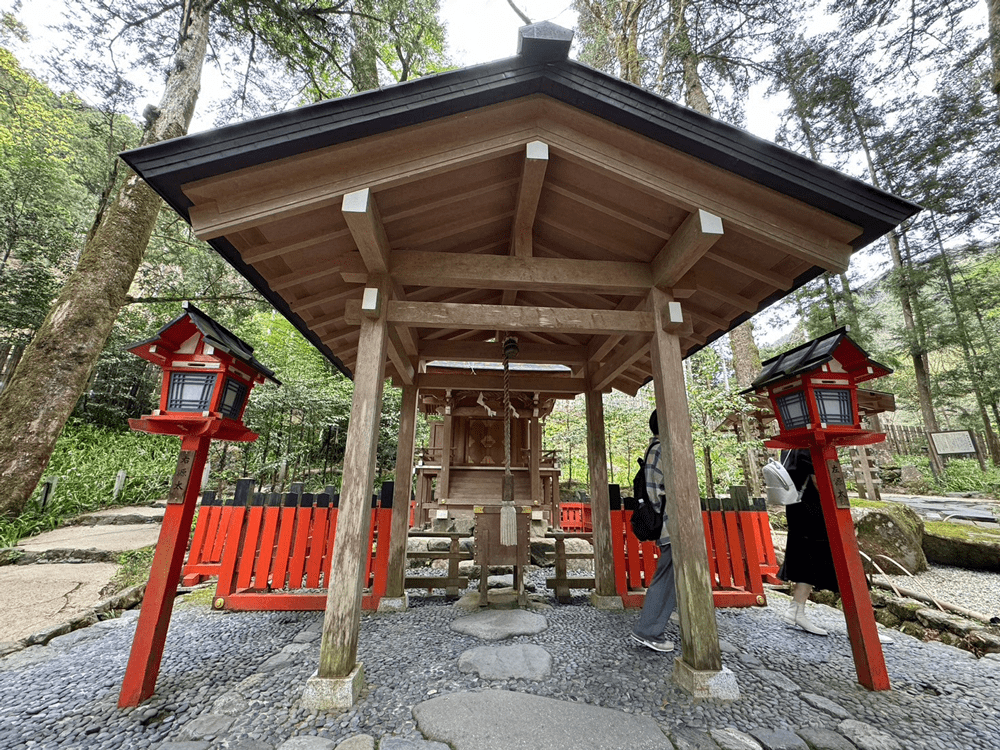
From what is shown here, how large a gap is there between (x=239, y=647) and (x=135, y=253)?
6.74m

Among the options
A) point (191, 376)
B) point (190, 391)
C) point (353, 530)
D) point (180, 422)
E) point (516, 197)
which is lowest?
point (353, 530)

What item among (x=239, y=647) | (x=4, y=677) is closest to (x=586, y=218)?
(x=239, y=647)

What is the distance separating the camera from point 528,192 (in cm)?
302

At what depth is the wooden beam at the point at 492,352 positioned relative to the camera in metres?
5.02

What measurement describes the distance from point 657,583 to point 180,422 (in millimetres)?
3976

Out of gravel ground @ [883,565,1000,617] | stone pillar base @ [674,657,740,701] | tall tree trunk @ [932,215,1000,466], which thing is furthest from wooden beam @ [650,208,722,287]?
tall tree trunk @ [932,215,1000,466]

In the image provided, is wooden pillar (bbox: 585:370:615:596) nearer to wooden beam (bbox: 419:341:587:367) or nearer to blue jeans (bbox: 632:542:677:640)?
wooden beam (bbox: 419:341:587:367)

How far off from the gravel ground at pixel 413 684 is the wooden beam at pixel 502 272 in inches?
120

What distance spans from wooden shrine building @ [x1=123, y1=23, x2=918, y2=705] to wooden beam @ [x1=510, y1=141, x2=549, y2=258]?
2 cm

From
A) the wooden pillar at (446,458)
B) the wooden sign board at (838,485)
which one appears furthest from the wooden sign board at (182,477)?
the wooden pillar at (446,458)

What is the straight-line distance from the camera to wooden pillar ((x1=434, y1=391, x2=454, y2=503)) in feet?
30.5

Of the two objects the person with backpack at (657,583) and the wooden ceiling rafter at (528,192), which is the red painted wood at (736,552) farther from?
the wooden ceiling rafter at (528,192)

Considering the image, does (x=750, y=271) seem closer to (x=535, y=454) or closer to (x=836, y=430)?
(x=836, y=430)

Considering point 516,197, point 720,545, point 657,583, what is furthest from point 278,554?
point 720,545
